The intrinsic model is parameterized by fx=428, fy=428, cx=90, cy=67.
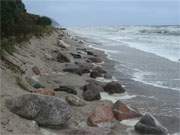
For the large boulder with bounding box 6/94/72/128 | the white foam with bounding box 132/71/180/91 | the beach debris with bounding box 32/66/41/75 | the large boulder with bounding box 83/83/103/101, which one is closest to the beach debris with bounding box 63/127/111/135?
the large boulder with bounding box 6/94/72/128

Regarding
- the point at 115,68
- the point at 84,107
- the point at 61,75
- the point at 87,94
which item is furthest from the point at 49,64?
the point at 84,107

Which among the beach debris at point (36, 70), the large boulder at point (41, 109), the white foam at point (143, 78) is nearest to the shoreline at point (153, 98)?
the white foam at point (143, 78)

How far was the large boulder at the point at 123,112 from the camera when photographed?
36.0 ft

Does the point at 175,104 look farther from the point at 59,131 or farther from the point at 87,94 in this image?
the point at 59,131

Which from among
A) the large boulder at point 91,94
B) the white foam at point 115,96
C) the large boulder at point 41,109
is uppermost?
the large boulder at point 41,109

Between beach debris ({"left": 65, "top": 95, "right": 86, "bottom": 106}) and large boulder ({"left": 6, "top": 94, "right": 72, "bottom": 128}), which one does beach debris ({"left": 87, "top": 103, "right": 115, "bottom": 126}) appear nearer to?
beach debris ({"left": 65, "top": 95, "right": 86, "bottom": 106})

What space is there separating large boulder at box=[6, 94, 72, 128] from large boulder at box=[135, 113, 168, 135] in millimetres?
1862

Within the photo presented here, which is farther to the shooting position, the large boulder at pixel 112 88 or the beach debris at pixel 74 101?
the large boulder at pixel 112 88

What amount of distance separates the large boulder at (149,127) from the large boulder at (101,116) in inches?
34.3

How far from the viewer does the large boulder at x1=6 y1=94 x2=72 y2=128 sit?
905 cm

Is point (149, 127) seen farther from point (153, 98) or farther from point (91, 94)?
point (153, 98)

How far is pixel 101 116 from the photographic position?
10547 millimetres

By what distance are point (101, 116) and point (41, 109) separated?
2015 millimetres

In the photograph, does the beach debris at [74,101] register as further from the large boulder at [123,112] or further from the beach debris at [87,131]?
the beach debris at [87,131]
